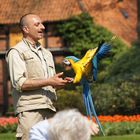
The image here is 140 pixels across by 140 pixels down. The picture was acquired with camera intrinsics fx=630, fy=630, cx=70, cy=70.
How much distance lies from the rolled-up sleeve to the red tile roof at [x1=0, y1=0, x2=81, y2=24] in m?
19.3

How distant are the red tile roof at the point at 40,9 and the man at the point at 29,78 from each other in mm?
19139

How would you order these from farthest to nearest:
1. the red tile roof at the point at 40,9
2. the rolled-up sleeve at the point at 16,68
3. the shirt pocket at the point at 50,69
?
1. the red tile roof at the point at 40,9
2. the shirt pocket at the point at 50,69
3. the rolled-up sleeve at the point at 16,68

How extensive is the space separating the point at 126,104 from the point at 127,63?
2.56 meters

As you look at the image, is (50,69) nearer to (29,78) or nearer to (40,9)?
(29,78)

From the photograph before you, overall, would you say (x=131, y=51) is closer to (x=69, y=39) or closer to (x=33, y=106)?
(x=69, y=39)

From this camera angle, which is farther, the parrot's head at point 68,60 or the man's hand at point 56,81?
the parrot's head at point 68,60

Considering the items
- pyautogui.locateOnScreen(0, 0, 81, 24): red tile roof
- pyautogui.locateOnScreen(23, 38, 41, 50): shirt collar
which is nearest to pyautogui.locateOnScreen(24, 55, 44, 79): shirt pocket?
pyautogui.locateOnScreen(23, 38, 41, 50): shirt collar

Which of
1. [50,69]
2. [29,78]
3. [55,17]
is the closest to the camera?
[29,78]

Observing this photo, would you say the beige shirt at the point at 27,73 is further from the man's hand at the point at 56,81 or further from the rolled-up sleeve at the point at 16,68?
the man's hand at the point at 56,81

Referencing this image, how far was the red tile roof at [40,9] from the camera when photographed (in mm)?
25172

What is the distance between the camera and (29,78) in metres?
5.79

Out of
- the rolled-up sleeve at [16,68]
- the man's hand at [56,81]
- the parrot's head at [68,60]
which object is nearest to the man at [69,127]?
the man's hand at [56,81]

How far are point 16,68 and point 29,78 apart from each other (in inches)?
7.3

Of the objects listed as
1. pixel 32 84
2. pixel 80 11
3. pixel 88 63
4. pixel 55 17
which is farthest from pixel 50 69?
pixel 80 11
